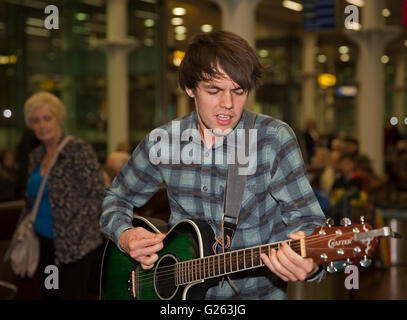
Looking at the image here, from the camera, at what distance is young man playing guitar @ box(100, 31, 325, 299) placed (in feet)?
6.72

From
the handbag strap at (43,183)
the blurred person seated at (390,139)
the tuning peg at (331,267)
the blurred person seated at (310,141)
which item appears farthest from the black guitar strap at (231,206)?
the blurred person seated at (390,139)

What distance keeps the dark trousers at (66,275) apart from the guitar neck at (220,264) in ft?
6.52

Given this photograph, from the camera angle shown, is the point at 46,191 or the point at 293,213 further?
the point at 46,191


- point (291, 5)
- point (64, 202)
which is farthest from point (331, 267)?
point (291, 5)

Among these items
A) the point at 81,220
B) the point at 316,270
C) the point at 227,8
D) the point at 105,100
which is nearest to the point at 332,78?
the point at 105,100

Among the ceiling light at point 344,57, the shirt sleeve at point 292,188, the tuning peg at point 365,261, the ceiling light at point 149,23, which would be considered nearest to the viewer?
the tuning peg at point 365,261

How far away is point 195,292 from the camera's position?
2.18 meters

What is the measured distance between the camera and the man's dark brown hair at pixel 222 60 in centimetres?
207

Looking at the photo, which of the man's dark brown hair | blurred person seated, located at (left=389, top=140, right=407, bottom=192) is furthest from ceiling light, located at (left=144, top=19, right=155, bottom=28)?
the man's dark brown hair

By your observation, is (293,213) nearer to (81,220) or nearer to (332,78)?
(81,220)

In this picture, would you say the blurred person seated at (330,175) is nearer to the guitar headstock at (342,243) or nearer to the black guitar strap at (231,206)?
the black guitar strap at (231,206)

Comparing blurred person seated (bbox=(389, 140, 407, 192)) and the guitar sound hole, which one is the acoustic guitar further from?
blurred person seated (bbox=(389, 140, 407, 192))

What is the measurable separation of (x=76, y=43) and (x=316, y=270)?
14.7 meters

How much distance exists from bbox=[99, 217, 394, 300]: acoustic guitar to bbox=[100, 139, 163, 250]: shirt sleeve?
90 millimetres
